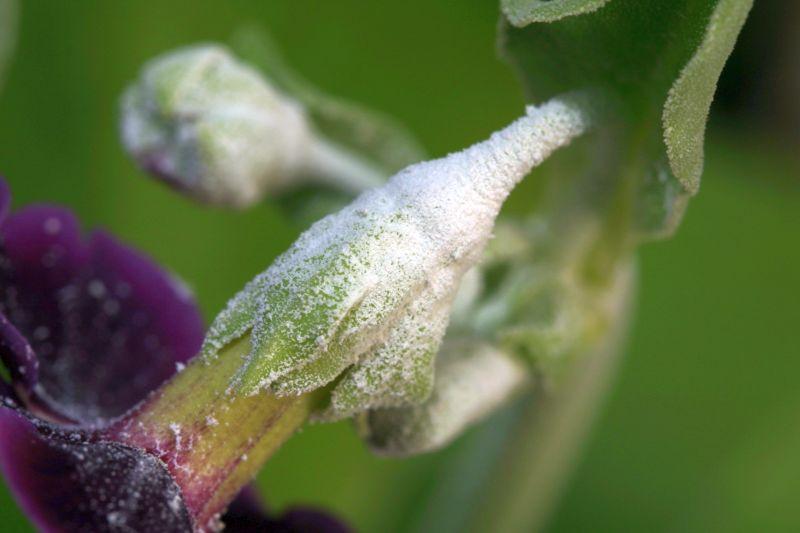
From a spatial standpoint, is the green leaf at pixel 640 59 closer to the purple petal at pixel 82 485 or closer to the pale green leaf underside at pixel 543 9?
the pale green leaf underside at pixel 543 9

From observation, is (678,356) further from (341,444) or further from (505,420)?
(505,420)

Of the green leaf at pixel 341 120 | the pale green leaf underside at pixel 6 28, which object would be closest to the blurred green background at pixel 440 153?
the pale green leaf underside at pixel 6 28

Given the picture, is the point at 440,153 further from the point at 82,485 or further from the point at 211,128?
the point at 82,485

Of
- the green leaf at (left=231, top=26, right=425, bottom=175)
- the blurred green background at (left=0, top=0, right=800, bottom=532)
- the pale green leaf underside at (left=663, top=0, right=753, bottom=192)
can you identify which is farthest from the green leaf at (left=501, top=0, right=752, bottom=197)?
the blurred green background at (left=0, top=0, right=800, bottom=532)

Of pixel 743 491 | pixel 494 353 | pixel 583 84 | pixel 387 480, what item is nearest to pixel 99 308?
pixel 494 353

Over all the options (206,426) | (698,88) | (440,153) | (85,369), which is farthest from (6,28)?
(698,88)

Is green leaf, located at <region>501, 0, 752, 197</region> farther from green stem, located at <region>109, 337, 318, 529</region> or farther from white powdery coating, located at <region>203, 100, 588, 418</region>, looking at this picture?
green stem, located at <region>109, 337, 318, 529</region>

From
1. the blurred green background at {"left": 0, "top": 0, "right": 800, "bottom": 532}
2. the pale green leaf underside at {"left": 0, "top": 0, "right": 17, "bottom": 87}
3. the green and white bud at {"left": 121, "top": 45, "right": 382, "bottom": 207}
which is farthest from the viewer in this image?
the blurred green background at {"left": 0, "top": 0, "right": 800, "bottom": 532}
